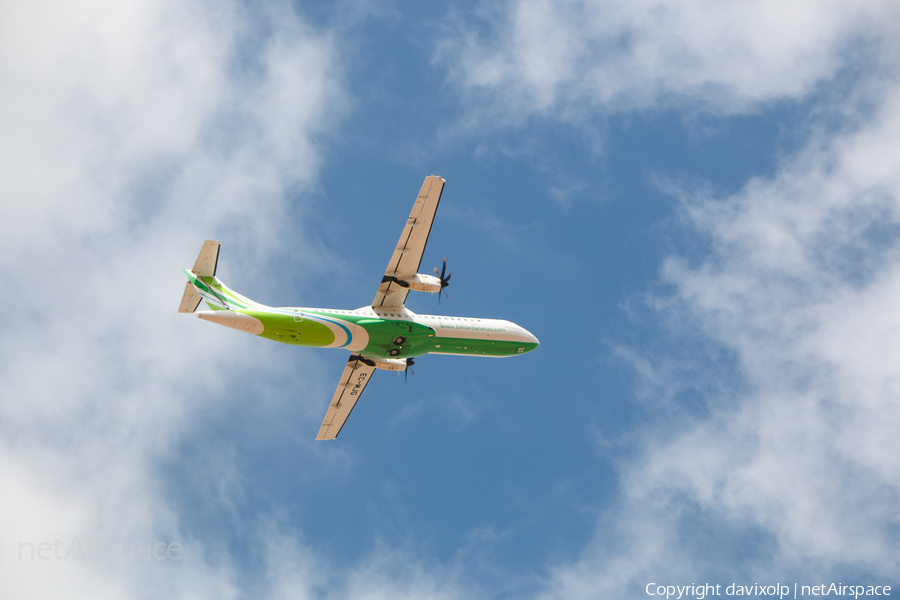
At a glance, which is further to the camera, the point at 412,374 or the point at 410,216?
the point at 412,374

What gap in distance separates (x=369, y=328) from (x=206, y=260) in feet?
26.6

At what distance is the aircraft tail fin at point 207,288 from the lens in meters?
35.2

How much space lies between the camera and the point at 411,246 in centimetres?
3575

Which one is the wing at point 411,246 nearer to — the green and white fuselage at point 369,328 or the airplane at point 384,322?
the airplane at point 384,322

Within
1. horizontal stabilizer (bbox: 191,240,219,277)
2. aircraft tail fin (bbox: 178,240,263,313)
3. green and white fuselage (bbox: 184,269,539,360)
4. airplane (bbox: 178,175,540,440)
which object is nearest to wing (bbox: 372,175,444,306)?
airplane (bbox: 178,175,540,440)

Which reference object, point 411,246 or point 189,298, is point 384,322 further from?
point 189,298

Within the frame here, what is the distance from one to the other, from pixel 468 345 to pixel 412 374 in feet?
11.9

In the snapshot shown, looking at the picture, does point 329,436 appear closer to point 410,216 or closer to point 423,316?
point 423,316

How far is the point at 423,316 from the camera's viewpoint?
1521 inches

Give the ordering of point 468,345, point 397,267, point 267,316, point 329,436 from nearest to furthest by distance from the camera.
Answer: point 267,316 → point 397,267 → point 468,345 → point 329,436

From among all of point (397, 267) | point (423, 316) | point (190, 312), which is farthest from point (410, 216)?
point (190, 312)

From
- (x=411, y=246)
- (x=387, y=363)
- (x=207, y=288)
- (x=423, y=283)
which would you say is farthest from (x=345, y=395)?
(x=411, y=246)

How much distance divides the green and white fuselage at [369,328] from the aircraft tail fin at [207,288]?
0.05 metres

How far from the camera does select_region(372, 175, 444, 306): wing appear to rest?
112 feet
